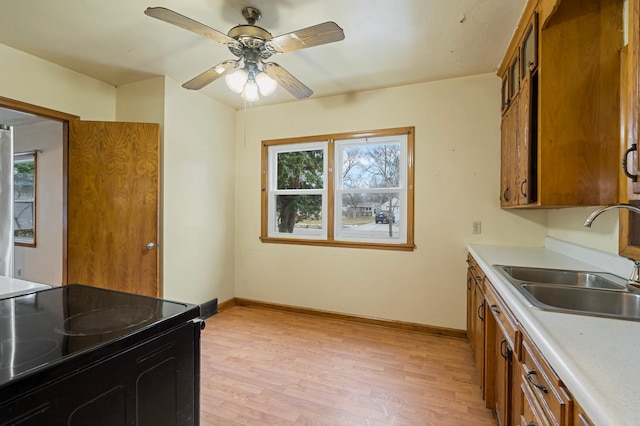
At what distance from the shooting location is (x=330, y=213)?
131 inches

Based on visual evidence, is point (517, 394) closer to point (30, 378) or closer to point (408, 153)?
point (30, 378)

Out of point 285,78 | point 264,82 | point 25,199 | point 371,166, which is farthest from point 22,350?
point 25,199

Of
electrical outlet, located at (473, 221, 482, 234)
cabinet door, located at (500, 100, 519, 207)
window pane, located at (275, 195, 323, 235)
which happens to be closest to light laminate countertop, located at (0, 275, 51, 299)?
window pane, located at (275, 195, 323, 235)

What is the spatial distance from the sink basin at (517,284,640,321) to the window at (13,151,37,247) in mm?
5458

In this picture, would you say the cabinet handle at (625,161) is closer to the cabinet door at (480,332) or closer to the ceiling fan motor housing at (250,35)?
the cabinet door at (480,332)

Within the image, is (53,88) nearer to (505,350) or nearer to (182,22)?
(182,22)

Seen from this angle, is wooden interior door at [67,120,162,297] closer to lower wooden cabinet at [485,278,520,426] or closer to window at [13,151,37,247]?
window at [13,151,37,247]

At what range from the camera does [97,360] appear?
736 mm

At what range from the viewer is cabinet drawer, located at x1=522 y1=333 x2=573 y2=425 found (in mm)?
757

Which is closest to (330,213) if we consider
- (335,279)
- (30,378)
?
(335,279)

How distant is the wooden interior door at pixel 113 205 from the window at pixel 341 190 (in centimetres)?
128

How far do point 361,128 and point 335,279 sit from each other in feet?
5.54

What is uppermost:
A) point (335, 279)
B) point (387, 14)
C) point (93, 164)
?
point (387, 14)

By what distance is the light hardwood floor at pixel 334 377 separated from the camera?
70.2 inches
